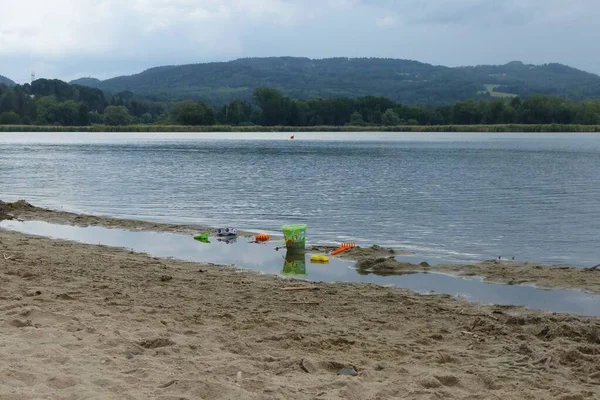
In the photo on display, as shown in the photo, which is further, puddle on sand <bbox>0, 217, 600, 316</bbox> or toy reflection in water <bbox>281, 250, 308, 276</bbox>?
toy reflection in water <bbox>281, 250, 308, 276</bbox>

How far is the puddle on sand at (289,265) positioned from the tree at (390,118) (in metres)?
149

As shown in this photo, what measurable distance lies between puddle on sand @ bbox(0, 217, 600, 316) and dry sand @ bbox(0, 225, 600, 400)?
91 centimetres

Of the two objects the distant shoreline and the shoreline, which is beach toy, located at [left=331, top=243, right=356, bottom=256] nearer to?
the shoreline

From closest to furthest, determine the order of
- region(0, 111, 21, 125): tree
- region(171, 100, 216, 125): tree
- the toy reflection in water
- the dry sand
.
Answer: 1. the dry sand
2. the toy reflection in water
3. region(171, 100, 216, 125): tree
4. region(0, 111, 21, 125): tree

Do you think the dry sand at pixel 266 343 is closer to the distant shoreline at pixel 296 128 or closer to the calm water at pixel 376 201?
the calm water at pixel 376 201

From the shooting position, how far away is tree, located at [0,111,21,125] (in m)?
172

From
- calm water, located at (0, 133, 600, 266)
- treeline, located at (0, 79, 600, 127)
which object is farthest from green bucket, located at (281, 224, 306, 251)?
treeline, located at (0, 79, 600, 127)

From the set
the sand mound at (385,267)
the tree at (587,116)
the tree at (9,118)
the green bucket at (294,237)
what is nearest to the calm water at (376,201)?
the sand mound at (385,267)

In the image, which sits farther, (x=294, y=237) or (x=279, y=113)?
(x=279, y=113)

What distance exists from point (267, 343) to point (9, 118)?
596 ft

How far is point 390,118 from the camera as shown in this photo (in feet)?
541

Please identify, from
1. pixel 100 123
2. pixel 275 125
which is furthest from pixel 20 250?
pixel 100 123

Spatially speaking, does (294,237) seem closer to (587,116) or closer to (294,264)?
(294,264)

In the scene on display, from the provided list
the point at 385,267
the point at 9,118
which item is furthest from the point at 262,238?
the point at 9,118
